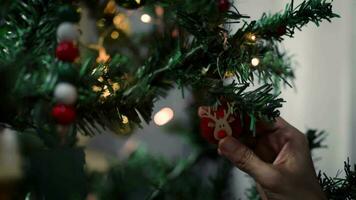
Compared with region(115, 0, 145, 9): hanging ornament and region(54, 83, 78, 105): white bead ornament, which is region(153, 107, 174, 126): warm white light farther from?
region(54, 83, 78, 105): white bead ornament

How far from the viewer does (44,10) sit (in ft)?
1.25

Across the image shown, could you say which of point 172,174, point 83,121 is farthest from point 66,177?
point 172,174

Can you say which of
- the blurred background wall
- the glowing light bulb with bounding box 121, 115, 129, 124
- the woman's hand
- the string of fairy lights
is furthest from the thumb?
the blurred background wall

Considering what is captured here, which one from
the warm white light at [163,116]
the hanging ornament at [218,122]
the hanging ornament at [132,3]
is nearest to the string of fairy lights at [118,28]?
the warm white light at [163,116]

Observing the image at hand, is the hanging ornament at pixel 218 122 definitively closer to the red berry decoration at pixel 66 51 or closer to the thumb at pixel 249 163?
the thumb at pixel 249 163

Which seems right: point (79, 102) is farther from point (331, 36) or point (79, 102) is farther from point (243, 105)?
point (331, 36)

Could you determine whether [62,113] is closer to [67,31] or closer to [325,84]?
[67,31]

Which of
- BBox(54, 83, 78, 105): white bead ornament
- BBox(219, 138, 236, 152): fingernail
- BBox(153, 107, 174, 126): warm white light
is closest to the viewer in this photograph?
BBox(54, 83, 78, 105): white bead ornament

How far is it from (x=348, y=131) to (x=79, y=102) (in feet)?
2.28

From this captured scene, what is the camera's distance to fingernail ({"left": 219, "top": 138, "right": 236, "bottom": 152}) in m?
0.46

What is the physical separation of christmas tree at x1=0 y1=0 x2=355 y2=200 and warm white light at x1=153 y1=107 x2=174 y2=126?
11.6 inches

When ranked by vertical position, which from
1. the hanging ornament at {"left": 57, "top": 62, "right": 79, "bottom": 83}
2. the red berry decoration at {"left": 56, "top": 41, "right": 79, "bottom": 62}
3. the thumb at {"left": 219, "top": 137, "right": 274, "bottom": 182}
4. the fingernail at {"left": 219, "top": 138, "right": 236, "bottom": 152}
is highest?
the red berry decoration at {"left": 56, "top": 41, "right": 79, "bottom": 62}

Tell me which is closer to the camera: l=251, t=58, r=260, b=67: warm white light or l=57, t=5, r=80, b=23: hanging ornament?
l=57, t=5, r=80, b=23: hanging ornament

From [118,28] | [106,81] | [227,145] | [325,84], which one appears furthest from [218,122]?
[325,84]
